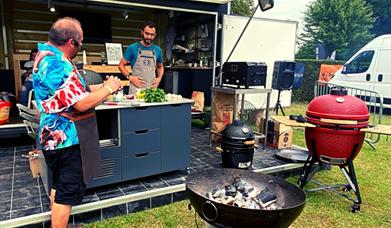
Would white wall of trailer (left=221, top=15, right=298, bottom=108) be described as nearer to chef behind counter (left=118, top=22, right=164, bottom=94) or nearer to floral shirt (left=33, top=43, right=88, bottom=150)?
chef behind counter (left=118, top=22, right=164, bottom=94)

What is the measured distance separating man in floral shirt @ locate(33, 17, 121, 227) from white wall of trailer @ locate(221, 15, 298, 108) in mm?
4174

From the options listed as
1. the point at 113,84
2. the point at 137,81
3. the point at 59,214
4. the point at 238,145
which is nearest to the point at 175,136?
the point at 238,145

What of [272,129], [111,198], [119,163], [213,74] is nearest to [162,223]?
[111,198]

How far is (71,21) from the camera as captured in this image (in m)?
1.73

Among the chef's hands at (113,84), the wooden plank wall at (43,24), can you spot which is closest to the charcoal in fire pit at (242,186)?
the chef's hands at (113,84)

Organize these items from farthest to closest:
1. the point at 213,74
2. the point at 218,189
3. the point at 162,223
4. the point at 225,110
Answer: the point at 213,74
the point at 225,110
the point at 162,223
the point at 218,189

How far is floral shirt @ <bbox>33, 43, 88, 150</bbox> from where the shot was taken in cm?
166

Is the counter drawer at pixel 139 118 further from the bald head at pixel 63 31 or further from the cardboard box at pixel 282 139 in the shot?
the cardboard box at pixel 282 139

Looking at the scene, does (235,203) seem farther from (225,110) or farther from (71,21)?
(225,110)

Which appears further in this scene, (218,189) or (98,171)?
(218,189)

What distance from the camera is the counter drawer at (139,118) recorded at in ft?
8.72

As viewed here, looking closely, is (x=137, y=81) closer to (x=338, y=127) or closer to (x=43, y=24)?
(x=338, y=127)

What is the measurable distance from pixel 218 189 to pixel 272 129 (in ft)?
8.15

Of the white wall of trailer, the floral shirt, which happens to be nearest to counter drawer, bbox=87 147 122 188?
the floral shirt
